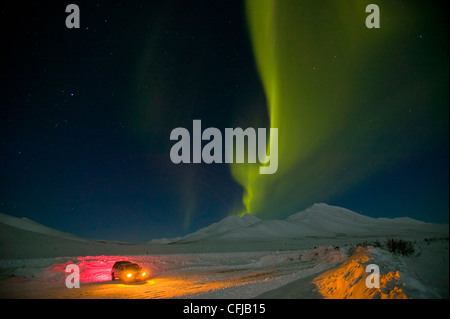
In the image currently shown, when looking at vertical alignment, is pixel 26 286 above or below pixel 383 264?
below

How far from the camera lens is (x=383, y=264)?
36.2ft

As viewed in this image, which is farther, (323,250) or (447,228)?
(323,250)

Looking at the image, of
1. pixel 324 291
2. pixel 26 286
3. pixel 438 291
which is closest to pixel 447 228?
pixel 438 291

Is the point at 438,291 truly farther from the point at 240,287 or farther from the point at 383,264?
the point at 240,287

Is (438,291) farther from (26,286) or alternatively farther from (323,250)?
(323,250)
